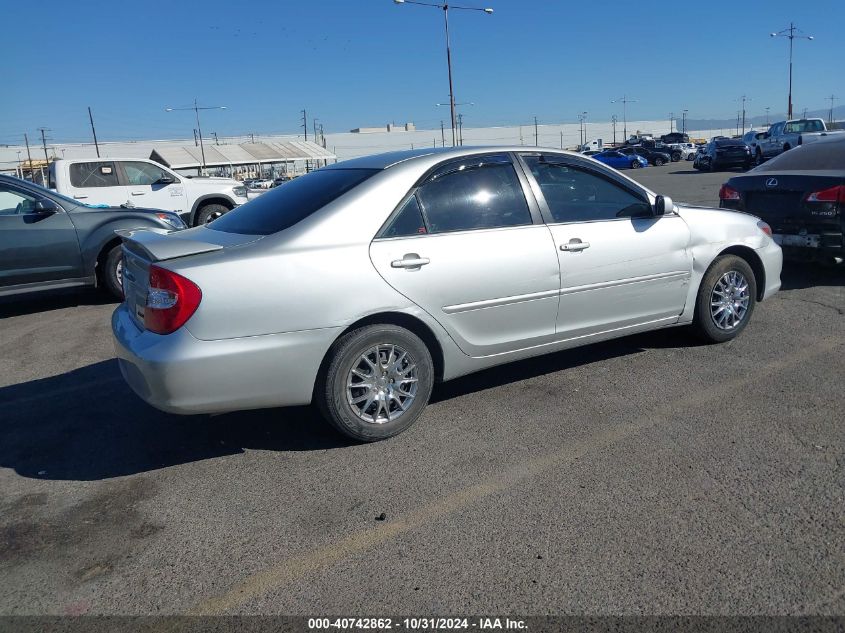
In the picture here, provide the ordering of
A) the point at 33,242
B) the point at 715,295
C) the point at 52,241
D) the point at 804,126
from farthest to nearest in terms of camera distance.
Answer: the point at 804,126 → the point at 52,241 → the point at 33,242 → the point at 715,295

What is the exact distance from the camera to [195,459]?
3994mm

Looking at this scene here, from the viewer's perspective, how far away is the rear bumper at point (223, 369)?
3564mm

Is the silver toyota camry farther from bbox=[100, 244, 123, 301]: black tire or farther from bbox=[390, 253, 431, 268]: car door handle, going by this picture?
bbox=[100, 244, 123, 301]: black tire

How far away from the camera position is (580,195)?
16.0 ft

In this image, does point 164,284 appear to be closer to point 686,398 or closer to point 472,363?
point 472,363

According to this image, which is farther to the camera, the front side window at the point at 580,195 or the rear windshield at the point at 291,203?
the front side window at the point at 580,195

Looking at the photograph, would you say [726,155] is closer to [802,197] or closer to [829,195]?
[802,197]

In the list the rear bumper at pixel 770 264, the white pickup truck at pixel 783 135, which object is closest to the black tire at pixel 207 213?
the rear bumper at pixel 770 264

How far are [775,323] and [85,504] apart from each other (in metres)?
5.46

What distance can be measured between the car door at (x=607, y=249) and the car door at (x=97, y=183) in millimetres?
10275

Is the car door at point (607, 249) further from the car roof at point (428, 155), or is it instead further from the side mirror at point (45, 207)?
the side mirror at point (45, 207)

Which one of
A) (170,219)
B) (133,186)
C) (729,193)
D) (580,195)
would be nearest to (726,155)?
(729,193)

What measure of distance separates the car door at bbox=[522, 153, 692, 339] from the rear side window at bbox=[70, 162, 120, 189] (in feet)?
34.0

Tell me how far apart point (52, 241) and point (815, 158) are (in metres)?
8.42
